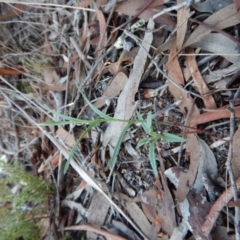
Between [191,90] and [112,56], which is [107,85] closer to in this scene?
[112,56]

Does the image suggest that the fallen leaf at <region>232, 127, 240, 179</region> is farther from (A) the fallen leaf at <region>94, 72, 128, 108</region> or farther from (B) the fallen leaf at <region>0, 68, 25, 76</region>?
(B) the fallen leaf at <region>0, 68, 25, 76</region>

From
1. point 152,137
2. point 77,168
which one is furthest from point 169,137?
point 77,168

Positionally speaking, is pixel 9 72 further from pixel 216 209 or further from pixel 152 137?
pixel 216 209

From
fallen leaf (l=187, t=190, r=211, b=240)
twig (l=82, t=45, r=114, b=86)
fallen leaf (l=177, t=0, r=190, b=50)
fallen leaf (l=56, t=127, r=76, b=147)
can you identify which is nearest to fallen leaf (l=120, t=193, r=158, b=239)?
fallen leaf (l=187, t=190, r=211, b=240)

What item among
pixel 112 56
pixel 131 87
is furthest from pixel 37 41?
pixel 131 87

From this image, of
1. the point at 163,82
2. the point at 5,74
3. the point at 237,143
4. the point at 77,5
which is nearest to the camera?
the point at 237,143

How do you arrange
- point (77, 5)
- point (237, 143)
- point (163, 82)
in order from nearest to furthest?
point (237, 143) → point (163, 82) → point (77, 5)
